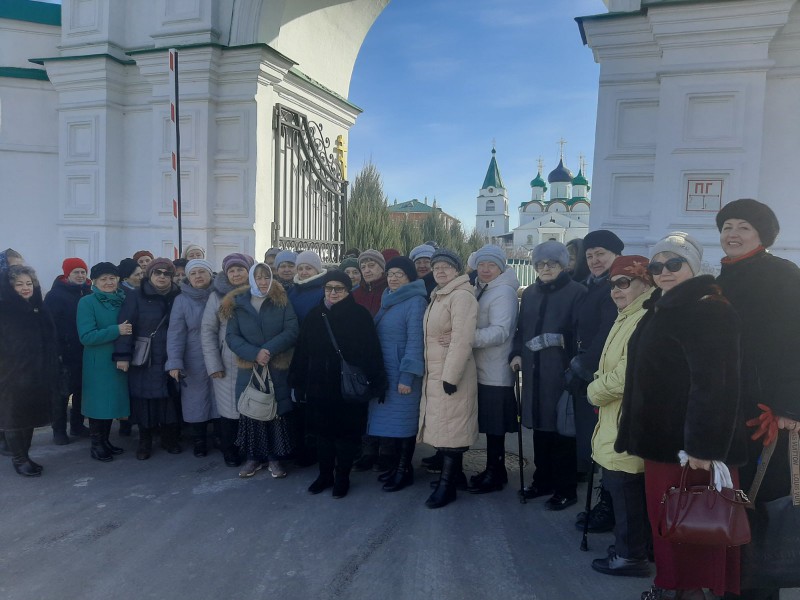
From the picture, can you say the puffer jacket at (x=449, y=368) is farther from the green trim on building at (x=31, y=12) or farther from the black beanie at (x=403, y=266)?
the green trim on building at (x=31, y=12)

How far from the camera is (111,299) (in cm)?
462

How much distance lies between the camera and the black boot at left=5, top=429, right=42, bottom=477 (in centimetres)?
427

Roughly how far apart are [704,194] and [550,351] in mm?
2575

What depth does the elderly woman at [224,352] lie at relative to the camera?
4.45 meters

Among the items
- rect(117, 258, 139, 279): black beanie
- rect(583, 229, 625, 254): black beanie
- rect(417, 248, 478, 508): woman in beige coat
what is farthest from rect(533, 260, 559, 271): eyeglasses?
rect(117, 258, 139, 279): black beanie

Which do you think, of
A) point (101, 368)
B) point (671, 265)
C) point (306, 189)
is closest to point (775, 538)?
point (671, 265)

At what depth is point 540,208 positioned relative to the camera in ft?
235

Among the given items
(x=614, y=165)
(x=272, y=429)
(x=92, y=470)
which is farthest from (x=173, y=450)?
(x=614, y=165)

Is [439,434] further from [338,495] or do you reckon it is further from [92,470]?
[92,470]

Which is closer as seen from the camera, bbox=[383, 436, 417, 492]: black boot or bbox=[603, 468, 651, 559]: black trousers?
bbox=[603, 468, 651, 559]: black trousers

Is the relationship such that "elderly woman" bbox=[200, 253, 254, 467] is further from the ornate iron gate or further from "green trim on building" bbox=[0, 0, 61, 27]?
"green trim on building" bbox=[0, 0, 61, 27]

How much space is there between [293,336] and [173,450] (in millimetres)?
1523

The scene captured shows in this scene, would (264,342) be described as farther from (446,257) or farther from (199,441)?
(446,257)

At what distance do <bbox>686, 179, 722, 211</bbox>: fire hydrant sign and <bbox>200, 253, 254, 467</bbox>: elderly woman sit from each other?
3.82m
